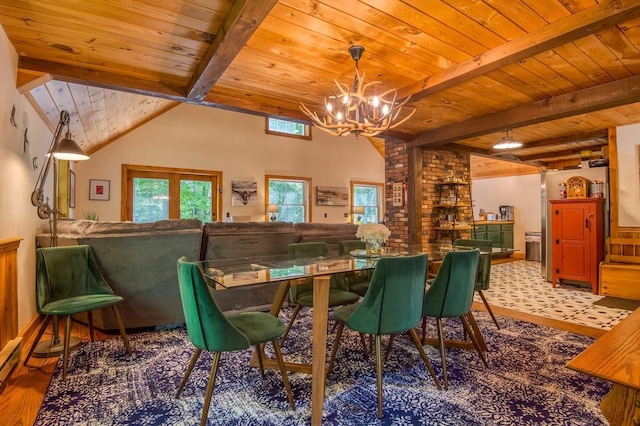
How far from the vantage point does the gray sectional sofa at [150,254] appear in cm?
299

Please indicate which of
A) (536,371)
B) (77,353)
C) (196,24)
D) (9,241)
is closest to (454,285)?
(536,371)

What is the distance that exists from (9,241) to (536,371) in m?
3.75

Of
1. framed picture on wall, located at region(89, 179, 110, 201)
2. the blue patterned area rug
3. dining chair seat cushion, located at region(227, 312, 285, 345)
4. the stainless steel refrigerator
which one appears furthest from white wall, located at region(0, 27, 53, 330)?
the stainless steel refrigerator

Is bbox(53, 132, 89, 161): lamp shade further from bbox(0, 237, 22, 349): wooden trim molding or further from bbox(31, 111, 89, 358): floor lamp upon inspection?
bbox(0, 237, 22, 349): wooden trim molding

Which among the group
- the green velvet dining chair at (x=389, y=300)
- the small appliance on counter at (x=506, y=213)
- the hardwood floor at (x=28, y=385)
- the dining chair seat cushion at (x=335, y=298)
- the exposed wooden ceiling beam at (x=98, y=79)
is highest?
the exposed wooden ceiling beam at (x=98, y=79)

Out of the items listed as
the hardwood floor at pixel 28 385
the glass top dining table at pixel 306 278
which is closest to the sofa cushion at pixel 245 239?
the glass top dining table at pixel 306 278

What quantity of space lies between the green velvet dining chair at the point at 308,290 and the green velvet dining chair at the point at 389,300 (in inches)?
29.4

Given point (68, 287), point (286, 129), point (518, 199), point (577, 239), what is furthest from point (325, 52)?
point (518, 199)

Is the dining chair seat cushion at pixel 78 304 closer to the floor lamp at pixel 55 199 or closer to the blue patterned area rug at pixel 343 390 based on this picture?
the floor lamp at pixel 55 199

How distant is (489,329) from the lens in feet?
10.5

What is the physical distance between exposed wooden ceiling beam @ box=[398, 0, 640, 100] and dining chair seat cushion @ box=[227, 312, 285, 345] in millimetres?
2483

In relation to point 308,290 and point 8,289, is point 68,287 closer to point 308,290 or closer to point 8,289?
point 8,289

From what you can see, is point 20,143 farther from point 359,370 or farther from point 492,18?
point 492,18

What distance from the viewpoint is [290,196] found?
327 inches
